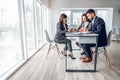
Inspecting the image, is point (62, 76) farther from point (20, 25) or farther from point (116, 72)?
point (20, 25)

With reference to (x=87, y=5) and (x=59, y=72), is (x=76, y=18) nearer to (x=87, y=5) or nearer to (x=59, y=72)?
(x=87, y=5)

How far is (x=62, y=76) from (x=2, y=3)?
187cm

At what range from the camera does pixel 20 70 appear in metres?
2.89

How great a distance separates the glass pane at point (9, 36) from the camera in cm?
253

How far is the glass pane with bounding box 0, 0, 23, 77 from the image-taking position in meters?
2.53

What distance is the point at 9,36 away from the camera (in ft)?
9.45

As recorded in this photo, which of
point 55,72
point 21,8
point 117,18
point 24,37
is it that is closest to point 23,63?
point 24,37

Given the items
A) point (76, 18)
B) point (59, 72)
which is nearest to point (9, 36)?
point (59, 72)

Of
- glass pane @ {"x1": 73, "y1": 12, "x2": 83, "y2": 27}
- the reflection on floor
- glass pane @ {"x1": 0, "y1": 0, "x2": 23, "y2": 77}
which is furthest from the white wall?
the reflection on floor

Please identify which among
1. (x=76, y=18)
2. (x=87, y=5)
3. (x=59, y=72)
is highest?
(x=87, y=5)

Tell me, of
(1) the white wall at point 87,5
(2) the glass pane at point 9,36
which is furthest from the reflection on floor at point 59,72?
(1) the white wall at point 87,5

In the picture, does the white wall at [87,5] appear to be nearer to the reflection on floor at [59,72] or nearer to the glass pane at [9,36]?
the glass pane at [9,36]

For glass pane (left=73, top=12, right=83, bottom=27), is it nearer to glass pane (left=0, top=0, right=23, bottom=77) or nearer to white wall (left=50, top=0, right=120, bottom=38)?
white wall (left=50, top=0, right=120, bottom=38)

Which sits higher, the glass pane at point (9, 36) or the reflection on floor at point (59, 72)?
the glass pane at point (9, 36)
